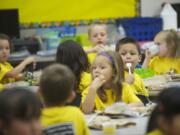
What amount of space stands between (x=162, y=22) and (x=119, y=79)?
3.98m

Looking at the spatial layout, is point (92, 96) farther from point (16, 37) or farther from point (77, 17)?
point (77, 17)

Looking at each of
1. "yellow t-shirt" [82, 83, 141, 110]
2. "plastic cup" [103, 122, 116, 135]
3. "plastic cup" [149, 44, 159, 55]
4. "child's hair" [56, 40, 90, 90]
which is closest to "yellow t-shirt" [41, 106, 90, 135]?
"plastic cup" [103, 122, 116, 135]

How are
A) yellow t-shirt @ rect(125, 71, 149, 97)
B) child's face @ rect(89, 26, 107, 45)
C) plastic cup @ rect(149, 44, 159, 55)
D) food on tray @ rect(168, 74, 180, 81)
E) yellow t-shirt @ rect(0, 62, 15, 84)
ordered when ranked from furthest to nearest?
child's face @ rect(89, 26, 107, 45), plastic cup @ rect(149, 44, 159, 55), yellow t-shirt @ rect(0, 62, 15, 84), food on tray @ rect(168, 74, 180, 81), yellow t-shirt @ rect(125, 71, 149, 97)

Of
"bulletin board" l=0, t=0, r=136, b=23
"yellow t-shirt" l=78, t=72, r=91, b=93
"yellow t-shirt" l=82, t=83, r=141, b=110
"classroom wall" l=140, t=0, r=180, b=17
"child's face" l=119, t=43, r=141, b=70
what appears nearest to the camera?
"yellow t-shirt" l=82, t=83, r=141, b=110

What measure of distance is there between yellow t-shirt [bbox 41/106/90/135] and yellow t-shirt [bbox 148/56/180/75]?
273 centimetres

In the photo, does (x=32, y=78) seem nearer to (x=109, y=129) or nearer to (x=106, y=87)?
(x=106, y=87)

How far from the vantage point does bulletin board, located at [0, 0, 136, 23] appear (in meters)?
7.11

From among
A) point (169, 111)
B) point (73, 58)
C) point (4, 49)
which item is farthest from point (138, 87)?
point (169, 111)

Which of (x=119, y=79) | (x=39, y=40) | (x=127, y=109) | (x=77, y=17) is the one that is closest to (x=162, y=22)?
(x=77, y=17)

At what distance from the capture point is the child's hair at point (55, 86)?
251cm

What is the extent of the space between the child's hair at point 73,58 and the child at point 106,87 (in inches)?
21.6

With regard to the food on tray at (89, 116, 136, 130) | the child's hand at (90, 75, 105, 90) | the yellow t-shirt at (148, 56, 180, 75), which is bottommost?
the food on tray at (89, 116, 136, 130)

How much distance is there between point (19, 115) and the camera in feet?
6.91

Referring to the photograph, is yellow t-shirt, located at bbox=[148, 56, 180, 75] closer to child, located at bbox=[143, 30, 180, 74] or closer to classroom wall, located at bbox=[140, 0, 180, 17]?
child, located at bbox=[143, 30, 180, 74]
